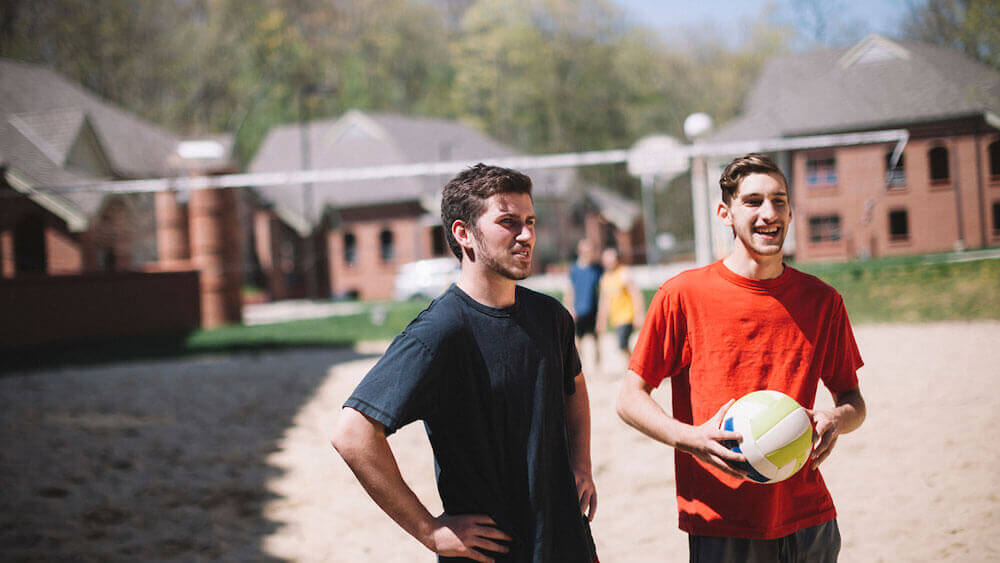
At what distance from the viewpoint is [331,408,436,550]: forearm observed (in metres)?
1.90

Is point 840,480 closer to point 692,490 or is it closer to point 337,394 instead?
point 692,490

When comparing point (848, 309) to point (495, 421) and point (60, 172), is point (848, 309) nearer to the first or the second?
point (495, 421)

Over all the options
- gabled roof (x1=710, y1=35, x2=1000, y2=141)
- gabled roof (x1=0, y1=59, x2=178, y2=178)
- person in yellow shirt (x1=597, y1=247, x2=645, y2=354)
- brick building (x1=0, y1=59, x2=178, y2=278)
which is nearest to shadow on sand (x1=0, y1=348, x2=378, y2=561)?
brick building (x1=0, y1=59, x2=178, y2=278)

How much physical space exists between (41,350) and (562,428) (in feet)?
44.6

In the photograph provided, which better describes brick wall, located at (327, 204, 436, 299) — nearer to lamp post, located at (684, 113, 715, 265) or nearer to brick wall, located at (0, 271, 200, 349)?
brick wall, located at (0, 271, 200, 349)

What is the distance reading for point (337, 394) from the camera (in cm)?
929

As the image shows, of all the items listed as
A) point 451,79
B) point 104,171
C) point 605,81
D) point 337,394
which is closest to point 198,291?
point 104,171

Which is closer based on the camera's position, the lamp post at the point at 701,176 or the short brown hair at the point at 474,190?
the short brown hair at the point at 474,190

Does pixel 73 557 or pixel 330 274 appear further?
pixel 330 274

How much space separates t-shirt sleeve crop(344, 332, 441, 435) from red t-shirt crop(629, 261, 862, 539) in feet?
2.56

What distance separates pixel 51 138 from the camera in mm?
12430

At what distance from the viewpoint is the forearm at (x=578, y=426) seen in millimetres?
2289

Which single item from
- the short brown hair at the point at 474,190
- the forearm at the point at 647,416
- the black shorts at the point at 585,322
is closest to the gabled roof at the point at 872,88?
the black shorts at the point at 585,322

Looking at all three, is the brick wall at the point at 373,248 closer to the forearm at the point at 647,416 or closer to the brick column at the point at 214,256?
the brick column at the point at 214,256
